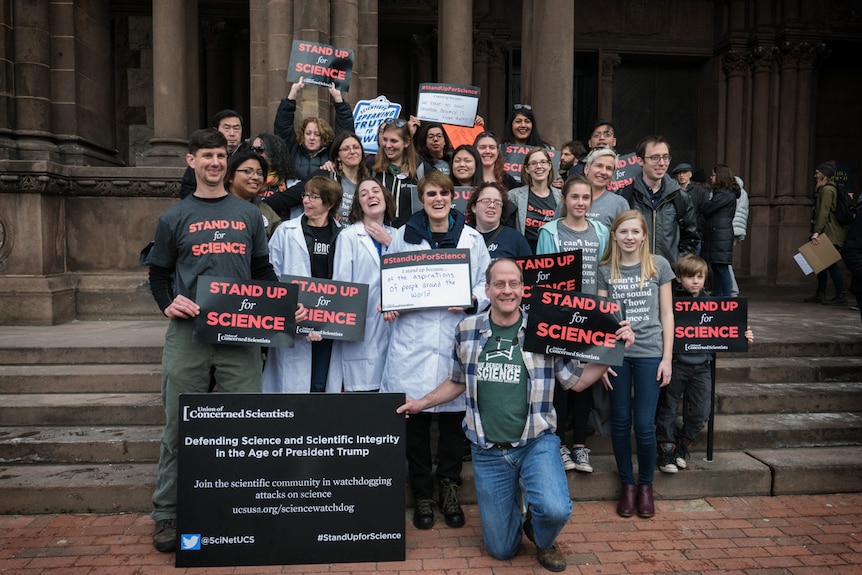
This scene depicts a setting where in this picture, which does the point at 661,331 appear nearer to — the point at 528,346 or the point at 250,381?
the point at 528,346

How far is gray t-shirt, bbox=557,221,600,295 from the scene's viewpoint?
4.73 m

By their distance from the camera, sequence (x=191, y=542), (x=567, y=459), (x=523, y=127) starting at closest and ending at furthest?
(x=191, y=542)
(x=567, y=459)
(x=523, y=127)

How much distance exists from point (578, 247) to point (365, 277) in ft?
5.01

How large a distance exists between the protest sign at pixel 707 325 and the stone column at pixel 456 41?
5810mm

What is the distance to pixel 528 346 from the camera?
12.8 ft

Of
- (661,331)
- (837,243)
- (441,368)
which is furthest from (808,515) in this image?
(837,243)

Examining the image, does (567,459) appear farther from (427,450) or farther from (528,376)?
(528,376)

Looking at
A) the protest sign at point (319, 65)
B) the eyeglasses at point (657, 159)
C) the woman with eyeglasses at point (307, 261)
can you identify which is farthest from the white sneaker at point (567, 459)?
the protest sign at point (319, 65)

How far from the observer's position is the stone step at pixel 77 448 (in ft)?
16.2

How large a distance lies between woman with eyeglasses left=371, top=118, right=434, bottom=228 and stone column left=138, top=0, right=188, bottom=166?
4.15 metres

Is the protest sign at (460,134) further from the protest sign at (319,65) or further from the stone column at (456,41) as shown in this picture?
the stone column at (456,41)

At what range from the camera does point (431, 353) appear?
4.29 metres

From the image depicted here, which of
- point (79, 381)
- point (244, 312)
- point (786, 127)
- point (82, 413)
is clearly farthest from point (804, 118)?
point (82, 413)

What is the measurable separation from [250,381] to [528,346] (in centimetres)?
170
